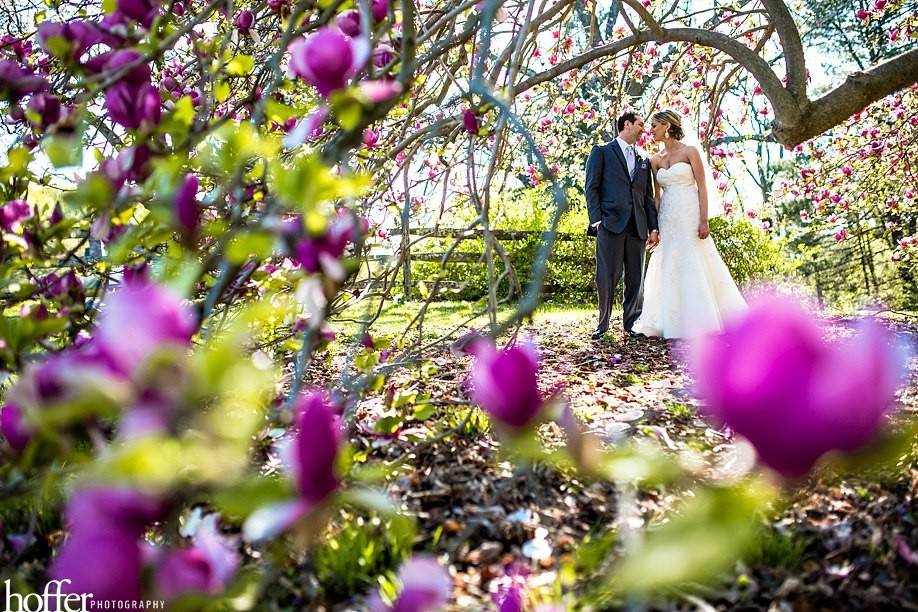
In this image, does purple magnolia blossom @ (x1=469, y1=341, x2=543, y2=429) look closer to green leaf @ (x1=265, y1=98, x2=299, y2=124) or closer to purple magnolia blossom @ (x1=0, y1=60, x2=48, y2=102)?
green leaf @ (x1=265, y1=98, x2=299, y2=124)

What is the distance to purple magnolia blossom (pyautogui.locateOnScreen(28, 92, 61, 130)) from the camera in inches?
36.9

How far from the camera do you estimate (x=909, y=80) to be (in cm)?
286

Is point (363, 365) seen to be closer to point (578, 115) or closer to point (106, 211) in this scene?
point (106, 211)

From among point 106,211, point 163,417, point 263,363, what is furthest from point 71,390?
point 106,211

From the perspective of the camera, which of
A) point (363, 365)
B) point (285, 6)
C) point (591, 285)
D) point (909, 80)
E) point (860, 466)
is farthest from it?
point (591, 285)

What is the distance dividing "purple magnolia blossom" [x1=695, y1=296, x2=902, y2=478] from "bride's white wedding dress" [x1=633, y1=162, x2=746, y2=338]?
4.95 meters

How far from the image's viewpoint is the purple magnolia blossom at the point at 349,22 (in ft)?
3.01

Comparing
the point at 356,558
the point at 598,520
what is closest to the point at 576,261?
the point at 598,520

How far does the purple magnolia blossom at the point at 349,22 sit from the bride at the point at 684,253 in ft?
14.7

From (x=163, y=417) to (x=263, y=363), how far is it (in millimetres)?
382

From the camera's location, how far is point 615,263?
5152 mm

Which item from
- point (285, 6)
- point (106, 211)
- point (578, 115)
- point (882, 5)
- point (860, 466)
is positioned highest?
point (882, 5)

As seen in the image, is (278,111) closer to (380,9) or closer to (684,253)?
(380,9)

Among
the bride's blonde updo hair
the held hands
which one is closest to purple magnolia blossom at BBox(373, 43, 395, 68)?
the bride's blonde updo hair
